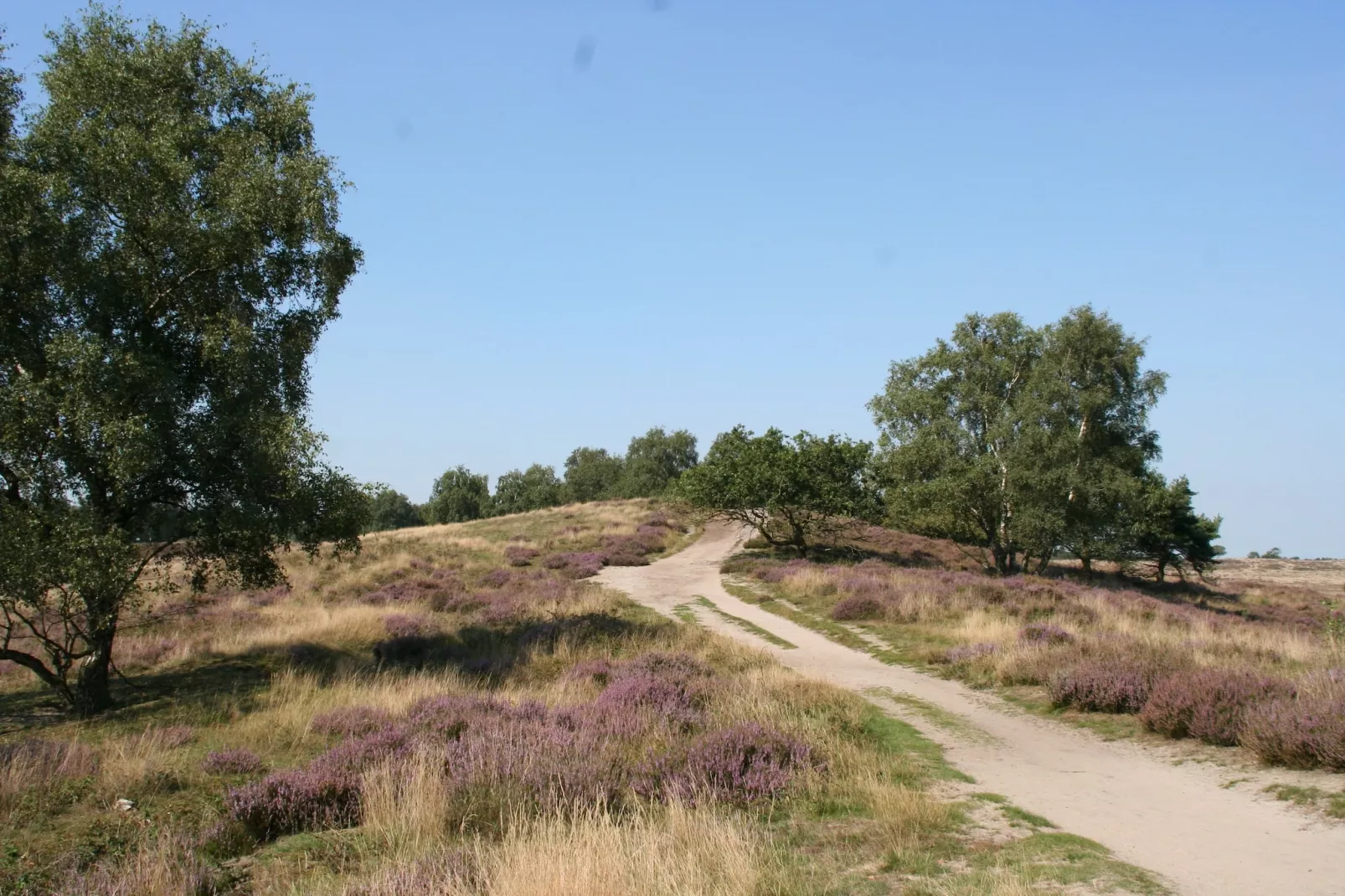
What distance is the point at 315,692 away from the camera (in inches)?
541

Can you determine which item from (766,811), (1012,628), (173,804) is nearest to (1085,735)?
(766,811)

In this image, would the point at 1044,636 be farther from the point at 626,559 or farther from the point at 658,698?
the point at 626,559

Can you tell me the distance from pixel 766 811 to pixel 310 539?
1122 centimetres

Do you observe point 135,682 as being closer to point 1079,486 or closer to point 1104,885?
point 1104,885

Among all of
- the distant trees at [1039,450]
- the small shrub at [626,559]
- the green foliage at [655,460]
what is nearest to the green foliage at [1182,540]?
the distant trees at [1039,450]

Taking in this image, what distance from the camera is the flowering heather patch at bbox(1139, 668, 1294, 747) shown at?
9.74 m

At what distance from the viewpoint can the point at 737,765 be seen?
8336mm

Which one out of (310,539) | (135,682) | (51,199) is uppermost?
(51,199)

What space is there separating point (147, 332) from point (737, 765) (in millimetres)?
13536

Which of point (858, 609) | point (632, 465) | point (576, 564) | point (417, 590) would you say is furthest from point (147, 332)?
point (632, 465)

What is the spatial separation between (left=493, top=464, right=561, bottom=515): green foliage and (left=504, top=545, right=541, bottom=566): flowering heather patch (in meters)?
74.9

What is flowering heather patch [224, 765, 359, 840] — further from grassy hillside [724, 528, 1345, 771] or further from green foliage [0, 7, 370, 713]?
grassy hillside [724, 528, 1345, 771]

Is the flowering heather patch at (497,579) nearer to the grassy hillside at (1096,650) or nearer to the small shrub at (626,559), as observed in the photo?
the small shrub at (626,559)

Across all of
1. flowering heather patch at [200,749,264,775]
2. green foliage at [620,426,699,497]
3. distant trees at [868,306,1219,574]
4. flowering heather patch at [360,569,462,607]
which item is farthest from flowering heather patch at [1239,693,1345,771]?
green foliage at [620,426,699,497]
